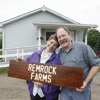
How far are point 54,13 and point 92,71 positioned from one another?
12.3 meters

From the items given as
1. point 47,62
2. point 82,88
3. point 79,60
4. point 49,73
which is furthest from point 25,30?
point 82,88

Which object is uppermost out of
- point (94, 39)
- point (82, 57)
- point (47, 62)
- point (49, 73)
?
point (94, 39)

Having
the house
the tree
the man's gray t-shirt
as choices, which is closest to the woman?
the man's gray t-shirt

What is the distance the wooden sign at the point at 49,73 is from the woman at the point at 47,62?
0.37 ft

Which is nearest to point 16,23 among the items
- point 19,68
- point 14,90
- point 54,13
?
point 54,13

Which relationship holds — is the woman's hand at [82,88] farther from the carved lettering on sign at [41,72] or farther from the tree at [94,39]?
the tree at [94,39]

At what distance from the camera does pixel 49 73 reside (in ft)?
8.17

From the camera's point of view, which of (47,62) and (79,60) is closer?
(79,60)

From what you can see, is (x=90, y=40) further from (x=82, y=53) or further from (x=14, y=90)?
(x=82, y=53)

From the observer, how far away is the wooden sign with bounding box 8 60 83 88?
2.27 metres

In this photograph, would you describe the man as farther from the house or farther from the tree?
the tree

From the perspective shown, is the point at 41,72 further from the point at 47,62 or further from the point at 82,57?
the point at 82,57

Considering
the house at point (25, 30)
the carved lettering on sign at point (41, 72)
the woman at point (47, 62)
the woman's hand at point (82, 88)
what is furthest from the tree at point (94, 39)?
the woman's hand at point (82, 88)

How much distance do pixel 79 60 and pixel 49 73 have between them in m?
0.53
